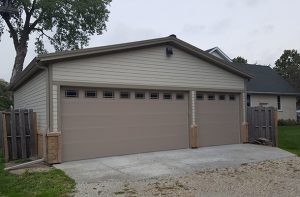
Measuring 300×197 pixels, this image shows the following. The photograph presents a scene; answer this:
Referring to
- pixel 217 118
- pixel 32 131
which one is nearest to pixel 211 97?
pixel 217 118

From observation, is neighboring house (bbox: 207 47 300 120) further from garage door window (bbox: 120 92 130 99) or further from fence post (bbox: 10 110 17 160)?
fence post (bbox: 10 110 17 160)

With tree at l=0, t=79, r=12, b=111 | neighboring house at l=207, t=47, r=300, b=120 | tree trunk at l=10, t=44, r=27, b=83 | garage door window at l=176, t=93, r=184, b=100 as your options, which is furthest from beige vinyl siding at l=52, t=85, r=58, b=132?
tree trunk at l=10, t=44, r=27, b=83

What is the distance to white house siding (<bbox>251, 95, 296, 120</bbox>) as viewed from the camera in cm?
2643

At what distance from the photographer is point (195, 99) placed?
14.3 metres

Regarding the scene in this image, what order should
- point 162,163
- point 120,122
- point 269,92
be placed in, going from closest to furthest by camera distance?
point 162,163 → point 120,122 → point 269,92

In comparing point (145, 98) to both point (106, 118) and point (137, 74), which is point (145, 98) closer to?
point (137, 74)

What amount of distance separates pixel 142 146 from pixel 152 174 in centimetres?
386

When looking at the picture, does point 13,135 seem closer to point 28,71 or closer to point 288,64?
point 28,71

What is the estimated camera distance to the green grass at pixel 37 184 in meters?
7.18

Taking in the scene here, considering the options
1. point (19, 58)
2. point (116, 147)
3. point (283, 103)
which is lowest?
point (116, 147)

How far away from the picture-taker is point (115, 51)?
12.2 metres

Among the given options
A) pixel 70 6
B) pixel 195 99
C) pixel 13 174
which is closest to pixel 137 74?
pixel 195 99

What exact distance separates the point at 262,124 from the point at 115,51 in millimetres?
7813

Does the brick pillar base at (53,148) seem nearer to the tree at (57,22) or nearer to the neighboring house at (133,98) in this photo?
the neighboring house at (133,98)
